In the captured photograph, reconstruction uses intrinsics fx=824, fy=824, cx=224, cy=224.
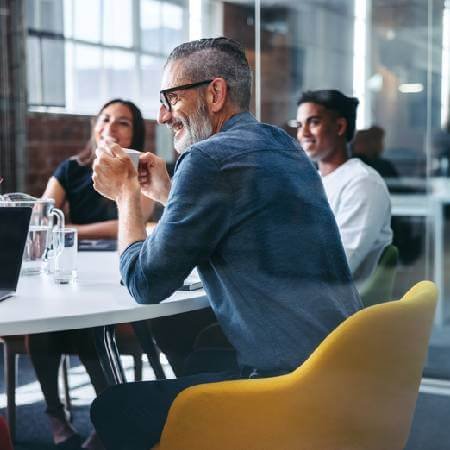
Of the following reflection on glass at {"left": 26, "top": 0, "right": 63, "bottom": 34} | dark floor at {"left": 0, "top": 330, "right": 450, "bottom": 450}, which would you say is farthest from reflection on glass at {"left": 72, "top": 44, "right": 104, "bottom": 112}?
dark floor at {"left": 0, "top": 330, "right": 450, "bottom": 450}

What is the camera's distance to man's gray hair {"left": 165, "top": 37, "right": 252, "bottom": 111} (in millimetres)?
1787

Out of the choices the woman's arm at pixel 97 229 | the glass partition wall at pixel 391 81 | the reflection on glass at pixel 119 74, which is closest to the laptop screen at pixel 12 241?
the woman's arm at pixel 97 229

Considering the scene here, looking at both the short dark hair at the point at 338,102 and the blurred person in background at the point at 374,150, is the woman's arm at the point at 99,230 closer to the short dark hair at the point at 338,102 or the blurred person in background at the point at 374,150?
the short dark hair at the point at 338,102

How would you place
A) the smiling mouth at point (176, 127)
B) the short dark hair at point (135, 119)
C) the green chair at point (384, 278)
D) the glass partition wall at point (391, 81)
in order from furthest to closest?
the glass partition wall at point (391, 81)
the short dark hair at point (135, 119)
the green chair at point (384, 278)
the smiling mouth at point (176, 127)

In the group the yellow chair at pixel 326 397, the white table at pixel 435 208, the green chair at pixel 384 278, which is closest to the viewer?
the yellow chair at pixel 326 397

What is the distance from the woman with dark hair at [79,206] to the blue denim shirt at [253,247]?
95cm

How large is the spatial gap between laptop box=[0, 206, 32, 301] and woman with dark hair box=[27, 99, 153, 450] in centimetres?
70

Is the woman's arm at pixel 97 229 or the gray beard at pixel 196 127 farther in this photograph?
the woman's arm at pixel 97 229

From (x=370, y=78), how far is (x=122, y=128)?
1.39 m

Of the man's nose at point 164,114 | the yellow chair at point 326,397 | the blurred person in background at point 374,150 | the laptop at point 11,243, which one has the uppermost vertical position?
the man's nose at point 164,114

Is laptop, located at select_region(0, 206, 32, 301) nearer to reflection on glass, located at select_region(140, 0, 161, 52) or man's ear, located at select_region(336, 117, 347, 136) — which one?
reflection on glass, located at select_region(140, 0, 161, 52)

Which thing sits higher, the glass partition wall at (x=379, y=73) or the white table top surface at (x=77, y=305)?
the glass partition wall at (x=379, y=73)

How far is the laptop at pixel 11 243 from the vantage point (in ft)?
5.85

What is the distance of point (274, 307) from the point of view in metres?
1.62
